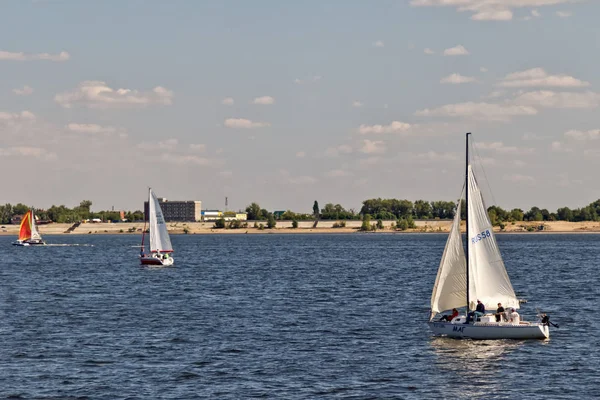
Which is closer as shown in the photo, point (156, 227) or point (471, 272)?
point (471, 272)

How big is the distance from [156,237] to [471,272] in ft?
305

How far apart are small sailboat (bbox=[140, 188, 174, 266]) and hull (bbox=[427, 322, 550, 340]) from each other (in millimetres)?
87052

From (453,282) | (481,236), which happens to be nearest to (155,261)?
(453,282)

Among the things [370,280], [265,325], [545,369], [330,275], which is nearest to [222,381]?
[545,369]

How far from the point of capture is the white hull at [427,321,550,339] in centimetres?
6247

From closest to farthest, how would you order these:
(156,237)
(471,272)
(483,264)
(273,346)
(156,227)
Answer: (273,346), (471,272), (483,264), (156,227), (156,237)

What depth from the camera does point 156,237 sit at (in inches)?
5915

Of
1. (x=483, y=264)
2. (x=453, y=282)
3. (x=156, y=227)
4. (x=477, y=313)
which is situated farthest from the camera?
(x=156, y=227)

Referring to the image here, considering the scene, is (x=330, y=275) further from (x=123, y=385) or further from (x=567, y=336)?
(x=123, y=385)

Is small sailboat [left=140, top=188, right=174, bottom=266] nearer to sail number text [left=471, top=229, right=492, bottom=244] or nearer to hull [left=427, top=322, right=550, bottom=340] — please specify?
sail number text [left=471, top=229, right=492, bottom=244]

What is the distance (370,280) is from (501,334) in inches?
2492

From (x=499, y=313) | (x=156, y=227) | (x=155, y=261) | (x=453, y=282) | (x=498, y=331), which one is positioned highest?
(x=156, y=227)

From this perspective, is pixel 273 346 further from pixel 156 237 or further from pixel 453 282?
pixel 156 237

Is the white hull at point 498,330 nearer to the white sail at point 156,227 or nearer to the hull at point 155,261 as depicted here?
the white sail at point 156,227
